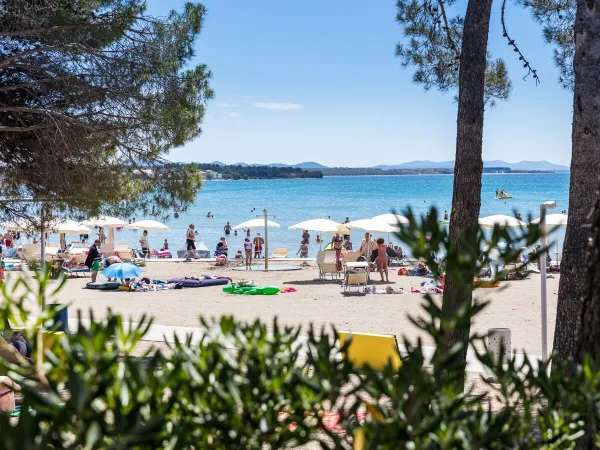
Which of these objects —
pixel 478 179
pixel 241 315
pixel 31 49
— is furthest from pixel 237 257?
pixel 478 179

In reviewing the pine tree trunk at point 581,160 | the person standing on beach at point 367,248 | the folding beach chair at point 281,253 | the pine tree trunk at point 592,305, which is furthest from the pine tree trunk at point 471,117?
the folding beach chair at point 281,253

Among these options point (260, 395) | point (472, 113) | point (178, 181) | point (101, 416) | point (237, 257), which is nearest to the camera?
point (101, 416)

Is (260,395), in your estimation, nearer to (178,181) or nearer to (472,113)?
(472,113)

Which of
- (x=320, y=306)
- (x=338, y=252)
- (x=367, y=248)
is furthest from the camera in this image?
(x=338, y=252)

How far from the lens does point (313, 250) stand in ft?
125

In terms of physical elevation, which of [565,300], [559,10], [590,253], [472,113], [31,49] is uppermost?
[559,10]

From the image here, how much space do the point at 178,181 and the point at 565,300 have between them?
261 inches

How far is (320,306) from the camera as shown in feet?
50.1

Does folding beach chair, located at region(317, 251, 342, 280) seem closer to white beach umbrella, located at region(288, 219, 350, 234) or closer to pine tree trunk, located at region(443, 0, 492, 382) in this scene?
white beach umbrella, located at region(288, 219, 350, 234)

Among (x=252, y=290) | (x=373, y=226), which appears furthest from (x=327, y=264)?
(x=373, y=226)

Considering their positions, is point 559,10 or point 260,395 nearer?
point 260,395

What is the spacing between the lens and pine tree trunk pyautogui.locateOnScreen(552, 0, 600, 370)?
596 centimetres

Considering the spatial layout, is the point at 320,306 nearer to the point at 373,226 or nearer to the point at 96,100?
the point at 96,100

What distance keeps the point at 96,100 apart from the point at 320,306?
23.4 ft
